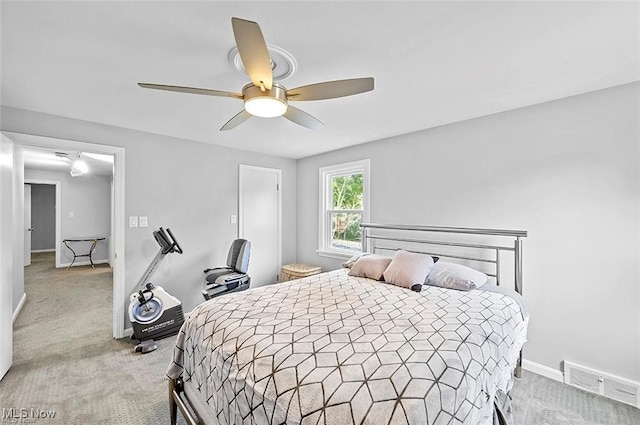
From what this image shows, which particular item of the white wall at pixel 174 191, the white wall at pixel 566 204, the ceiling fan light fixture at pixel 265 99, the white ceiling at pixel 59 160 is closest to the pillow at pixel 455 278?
the white wall at pixel 566 204

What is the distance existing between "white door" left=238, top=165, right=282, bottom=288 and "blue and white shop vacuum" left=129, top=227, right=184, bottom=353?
3.95 feet

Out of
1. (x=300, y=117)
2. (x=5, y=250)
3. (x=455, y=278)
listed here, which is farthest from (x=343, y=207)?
(x=5, y=250)

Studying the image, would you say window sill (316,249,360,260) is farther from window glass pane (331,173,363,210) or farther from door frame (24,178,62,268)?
door frame (24,178,62,268)

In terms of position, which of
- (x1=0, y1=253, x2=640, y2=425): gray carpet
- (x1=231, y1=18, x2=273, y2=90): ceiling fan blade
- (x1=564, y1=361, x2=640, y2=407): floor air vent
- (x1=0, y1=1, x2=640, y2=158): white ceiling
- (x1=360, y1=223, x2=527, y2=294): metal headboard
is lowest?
(x1=0, y1=253, x2=640, y2=425): gray carpet

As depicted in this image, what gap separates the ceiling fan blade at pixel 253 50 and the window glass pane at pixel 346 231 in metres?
2.89

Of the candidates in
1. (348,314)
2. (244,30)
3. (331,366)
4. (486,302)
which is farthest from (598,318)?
(244,30)

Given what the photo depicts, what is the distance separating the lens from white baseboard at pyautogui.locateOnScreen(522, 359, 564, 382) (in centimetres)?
235

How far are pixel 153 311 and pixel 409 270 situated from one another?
265 cm

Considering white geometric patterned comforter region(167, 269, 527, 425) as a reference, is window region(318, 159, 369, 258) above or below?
above

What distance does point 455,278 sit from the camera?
2361mm

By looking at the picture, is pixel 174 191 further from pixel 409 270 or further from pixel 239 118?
pixel 409 270

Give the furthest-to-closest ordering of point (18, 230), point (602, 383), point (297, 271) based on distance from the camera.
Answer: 1. point (297, 271)
2. point (18, 230)
3. point (602, 383)

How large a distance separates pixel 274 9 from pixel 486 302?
2.24m

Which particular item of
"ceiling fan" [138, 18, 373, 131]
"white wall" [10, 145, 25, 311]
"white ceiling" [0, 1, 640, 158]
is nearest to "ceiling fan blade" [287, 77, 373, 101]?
"ceiling fan" [138, 18, 373, 131]
